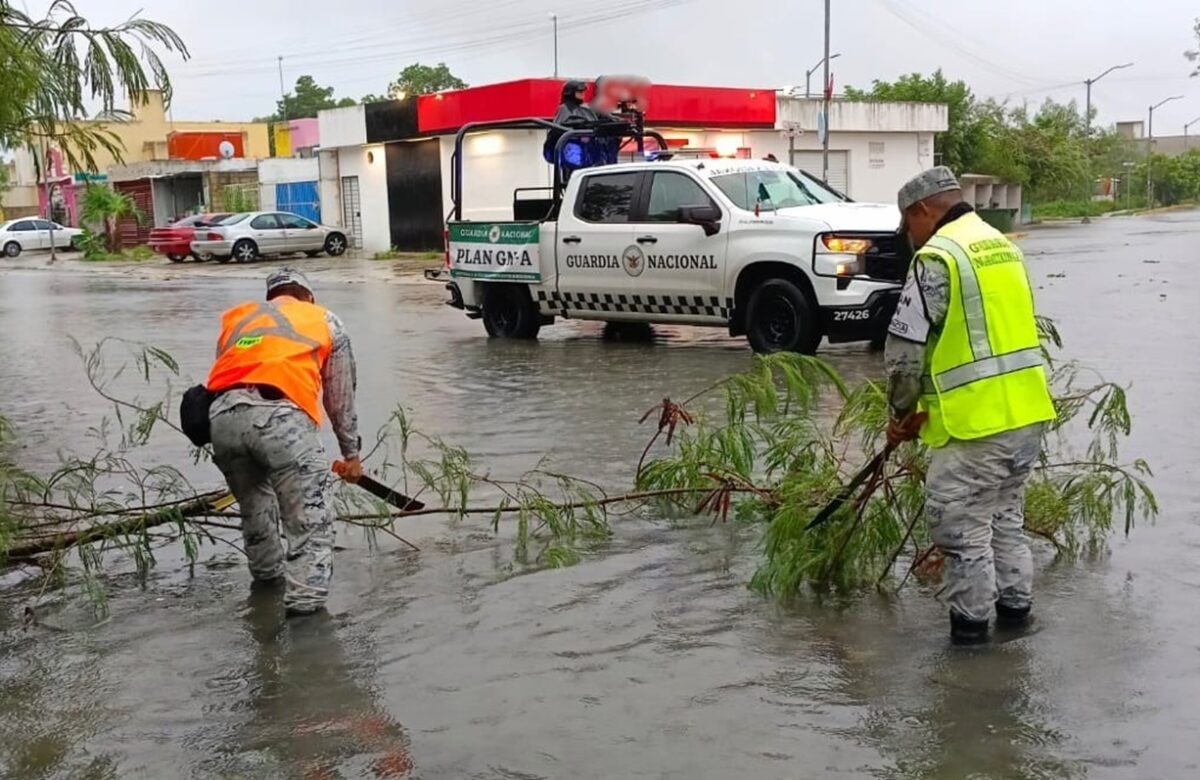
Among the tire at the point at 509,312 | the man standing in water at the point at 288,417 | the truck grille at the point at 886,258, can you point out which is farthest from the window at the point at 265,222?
the man standing in water at the point at 288,417

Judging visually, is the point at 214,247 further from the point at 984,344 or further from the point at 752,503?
the point at 984,344

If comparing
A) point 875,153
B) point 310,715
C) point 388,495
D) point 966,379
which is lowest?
point 310,715

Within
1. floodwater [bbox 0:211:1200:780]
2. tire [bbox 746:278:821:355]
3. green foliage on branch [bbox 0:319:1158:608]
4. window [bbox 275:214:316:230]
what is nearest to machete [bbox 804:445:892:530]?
green foliage on branch [bbox 0:319:1158:608]

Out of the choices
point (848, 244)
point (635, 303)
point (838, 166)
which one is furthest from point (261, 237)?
point (848, 244)

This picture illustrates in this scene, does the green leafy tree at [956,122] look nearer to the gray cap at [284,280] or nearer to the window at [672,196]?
the window at [672,196]

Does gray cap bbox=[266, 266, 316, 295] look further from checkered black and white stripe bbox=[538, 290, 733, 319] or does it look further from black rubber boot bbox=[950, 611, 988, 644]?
checkered black and white stripe bbox=[538, 290, 733, 319]

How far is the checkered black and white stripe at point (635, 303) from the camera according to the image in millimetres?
13000

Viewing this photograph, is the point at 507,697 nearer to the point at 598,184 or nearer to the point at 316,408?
the point at 316,408

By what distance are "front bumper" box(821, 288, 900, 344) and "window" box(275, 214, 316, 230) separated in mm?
26946

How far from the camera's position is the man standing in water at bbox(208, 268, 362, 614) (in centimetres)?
532

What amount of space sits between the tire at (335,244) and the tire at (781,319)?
26.6 meters

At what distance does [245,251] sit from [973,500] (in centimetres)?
3341

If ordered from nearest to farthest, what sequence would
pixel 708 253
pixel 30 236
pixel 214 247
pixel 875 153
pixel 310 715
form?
pixel 310 715 < pixel 708 253 < pixel 214 247 < pixel 875 153 < pixel 30 236

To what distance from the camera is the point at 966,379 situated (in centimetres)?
464
